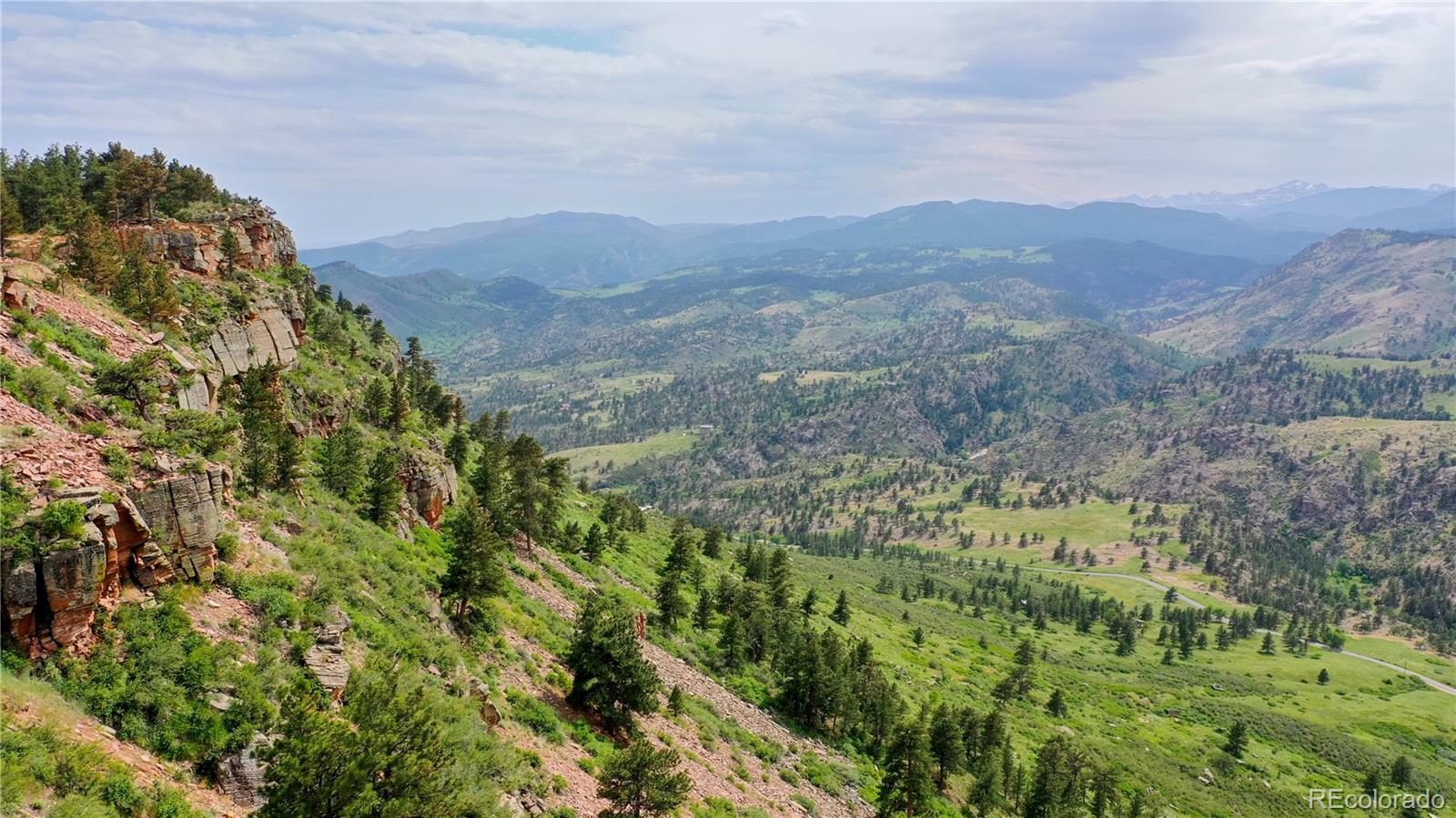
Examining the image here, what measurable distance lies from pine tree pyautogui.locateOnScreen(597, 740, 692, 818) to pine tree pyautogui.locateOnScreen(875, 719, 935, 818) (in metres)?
27.3

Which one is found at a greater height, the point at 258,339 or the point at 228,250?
the point at 228,250

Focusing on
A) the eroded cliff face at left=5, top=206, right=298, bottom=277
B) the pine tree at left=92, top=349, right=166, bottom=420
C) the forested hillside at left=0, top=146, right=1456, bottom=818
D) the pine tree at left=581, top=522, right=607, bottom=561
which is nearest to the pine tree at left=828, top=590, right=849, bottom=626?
the forested hillside at left=0, top=146, right=1456, bottom=818

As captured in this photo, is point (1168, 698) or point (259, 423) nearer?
point (259, 423)

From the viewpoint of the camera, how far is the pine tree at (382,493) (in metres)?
48.8

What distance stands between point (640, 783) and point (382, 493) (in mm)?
29956

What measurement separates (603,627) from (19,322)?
107ft

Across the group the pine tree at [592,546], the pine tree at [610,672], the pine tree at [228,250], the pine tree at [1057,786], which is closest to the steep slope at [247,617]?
the pine tree at [610,672]

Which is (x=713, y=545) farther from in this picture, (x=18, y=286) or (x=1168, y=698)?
(x=1168, y=698)

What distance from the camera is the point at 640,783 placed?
30469 mm

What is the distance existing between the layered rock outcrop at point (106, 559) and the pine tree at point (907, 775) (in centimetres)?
4789

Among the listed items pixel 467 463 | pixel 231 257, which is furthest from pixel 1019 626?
pixel 231 257

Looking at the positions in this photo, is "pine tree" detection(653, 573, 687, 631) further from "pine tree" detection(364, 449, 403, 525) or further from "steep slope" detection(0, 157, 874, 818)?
"pine tree" detection(364, 449, 403, 525)

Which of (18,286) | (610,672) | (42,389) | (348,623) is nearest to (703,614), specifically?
(610,672)

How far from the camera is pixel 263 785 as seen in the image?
68.1 ft
